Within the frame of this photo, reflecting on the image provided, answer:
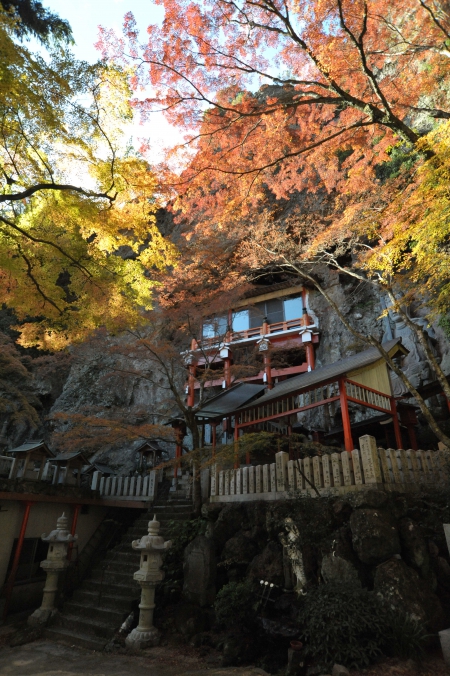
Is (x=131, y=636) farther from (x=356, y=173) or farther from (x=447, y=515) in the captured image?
(x=356, y=173)

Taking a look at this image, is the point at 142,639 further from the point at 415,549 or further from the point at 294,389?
the point at 294,389

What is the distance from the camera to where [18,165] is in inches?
272

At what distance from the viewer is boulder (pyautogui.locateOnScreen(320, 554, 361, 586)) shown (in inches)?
233

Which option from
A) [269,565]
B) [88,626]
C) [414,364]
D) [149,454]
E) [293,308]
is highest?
[293,308]

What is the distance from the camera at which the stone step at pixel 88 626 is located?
7727 mm

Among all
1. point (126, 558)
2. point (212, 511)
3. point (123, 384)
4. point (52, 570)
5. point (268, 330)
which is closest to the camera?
point (52, 570)

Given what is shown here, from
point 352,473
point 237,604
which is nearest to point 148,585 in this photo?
point 237,604

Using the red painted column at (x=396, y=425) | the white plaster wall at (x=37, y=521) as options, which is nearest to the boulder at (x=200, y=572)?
the white plaster wall at (x=37, y=521)

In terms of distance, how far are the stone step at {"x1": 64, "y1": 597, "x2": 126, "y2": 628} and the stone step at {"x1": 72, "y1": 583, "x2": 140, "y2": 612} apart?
31mm

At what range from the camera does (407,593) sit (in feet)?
17.4

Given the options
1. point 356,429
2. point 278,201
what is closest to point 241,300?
point 278,201

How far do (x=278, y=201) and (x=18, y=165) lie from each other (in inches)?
792

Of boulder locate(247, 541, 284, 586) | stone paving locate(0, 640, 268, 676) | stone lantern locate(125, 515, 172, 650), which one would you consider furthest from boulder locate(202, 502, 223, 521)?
stone paving locate(0, 640, 268, 676)

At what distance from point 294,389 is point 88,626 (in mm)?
7584
